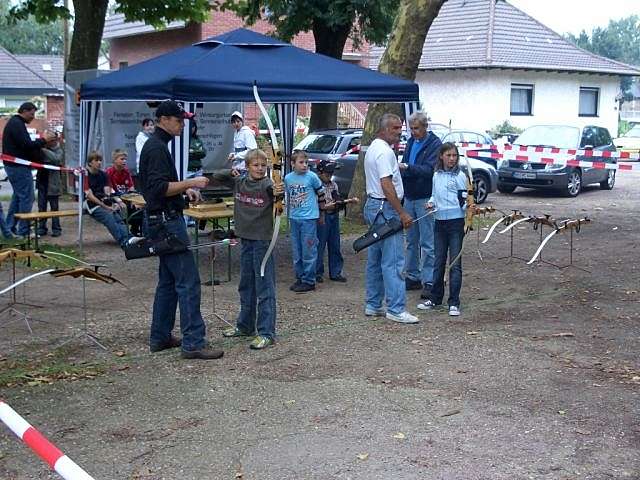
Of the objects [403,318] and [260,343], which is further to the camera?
[403,318]

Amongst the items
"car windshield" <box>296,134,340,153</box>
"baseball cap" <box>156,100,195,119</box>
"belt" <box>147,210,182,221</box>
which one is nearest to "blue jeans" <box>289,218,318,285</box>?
"belt" <box>147,210,182,221</box>

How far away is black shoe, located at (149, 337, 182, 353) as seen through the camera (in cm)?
772

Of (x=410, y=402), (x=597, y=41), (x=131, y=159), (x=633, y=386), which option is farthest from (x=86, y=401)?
(x=597, y=41)

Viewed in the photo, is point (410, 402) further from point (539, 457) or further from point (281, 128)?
point (281, 128)

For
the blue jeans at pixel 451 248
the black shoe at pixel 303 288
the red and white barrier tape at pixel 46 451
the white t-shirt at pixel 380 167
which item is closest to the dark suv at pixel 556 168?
the black shoe at pixel 303 288

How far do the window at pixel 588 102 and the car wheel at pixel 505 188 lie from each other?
20117 mm

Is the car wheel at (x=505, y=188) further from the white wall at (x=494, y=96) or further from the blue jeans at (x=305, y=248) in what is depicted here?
the white wall at (x=494, y=96)

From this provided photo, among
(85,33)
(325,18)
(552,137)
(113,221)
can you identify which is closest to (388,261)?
(113,221)

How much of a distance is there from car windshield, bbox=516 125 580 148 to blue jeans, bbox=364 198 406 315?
46.4 feet

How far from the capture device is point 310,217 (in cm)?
1009

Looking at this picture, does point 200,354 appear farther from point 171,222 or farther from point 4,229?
point 4,229

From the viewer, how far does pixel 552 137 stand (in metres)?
22.3

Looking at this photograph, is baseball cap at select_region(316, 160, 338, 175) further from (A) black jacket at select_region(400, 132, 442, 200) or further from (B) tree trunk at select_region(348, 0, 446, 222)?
(B) tree trunk at select_region(348, 0, 446, 222)

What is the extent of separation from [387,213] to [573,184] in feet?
47.2
